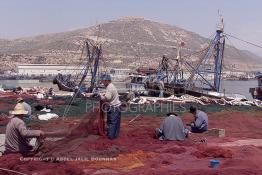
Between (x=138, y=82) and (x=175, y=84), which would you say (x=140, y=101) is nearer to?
(x=175, y=84)

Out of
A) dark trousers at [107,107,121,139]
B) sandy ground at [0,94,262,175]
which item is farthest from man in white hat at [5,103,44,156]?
dark trousers at [107,107,121,139]

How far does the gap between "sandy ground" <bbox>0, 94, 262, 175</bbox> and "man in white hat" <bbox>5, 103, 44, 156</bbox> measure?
0.20 meters

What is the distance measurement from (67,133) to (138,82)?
1402 inches

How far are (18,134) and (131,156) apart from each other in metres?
2.01

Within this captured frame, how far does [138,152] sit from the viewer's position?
9.09 metres

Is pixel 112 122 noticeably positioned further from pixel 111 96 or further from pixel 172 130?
pixel 172 130

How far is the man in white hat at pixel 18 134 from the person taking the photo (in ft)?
25.9

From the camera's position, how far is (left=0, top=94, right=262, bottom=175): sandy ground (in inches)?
296

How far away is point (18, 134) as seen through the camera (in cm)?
799

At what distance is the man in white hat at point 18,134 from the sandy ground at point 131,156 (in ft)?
0.67

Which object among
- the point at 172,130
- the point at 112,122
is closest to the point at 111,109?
the point at 112,122

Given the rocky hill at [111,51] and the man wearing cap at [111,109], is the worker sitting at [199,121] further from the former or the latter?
the rocky hill at [111,51]

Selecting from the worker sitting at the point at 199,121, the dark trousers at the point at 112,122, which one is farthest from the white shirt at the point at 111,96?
the worker sitting at the point at 199,121

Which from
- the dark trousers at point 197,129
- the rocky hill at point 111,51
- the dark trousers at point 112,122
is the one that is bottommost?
the rocky hill at point 111,51
